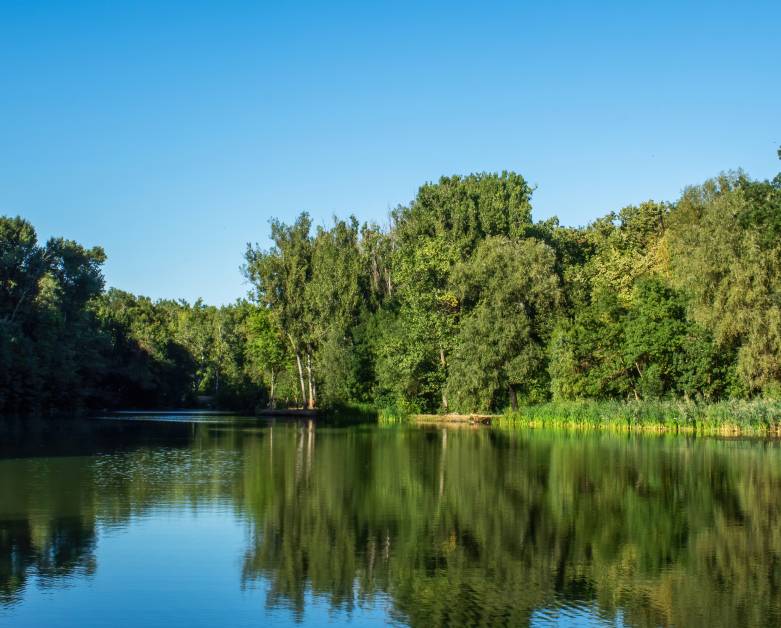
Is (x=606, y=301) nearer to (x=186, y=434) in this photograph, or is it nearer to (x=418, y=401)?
(x=418, y=401)

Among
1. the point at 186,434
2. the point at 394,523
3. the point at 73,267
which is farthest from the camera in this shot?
the point at 73,267

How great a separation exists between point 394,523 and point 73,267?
229 feet

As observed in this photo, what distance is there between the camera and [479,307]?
6475 cm

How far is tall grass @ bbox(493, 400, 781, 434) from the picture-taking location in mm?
44625

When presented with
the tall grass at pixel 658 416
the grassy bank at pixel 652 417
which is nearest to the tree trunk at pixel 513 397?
the grassy bank at pixel 652 417

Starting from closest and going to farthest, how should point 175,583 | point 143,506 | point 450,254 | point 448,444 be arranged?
point 175,583, point 143,506, point 448,444, point 450,254

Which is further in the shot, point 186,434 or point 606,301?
point 606,301

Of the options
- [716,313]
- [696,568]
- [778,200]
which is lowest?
[696,568]

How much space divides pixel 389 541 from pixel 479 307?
4818cm

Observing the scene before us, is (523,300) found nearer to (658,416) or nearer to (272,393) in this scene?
(658,416)

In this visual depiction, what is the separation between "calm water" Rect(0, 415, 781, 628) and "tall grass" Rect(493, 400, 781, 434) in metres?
11.7

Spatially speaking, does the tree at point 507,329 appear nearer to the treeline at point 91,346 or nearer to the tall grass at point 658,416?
the tall grass at point 658,416

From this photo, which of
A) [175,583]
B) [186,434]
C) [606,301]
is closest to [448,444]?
[186,434]

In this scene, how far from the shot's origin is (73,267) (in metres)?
82.3
